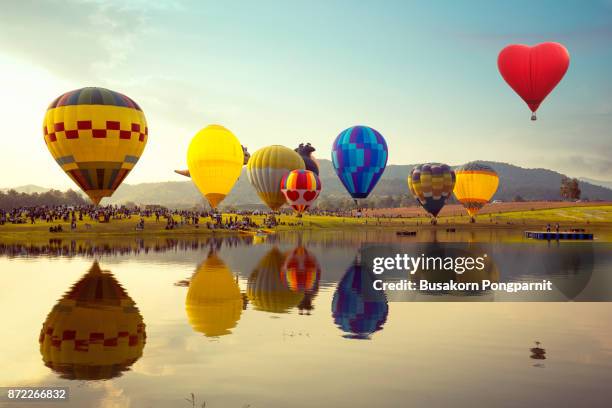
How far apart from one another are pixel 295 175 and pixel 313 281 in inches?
2347

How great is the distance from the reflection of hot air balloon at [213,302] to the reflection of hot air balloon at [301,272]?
2896mm

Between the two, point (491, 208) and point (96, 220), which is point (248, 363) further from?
point (491, 208)

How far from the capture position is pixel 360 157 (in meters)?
84.9

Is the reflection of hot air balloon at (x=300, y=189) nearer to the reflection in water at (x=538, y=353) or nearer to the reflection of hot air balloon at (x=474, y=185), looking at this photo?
the reflection of hot air balloon at (x=474, y=185)

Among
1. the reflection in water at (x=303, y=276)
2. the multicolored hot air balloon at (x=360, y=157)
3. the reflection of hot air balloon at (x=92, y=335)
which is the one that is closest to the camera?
the reflection of hot air balloon at (x=92, y=335)

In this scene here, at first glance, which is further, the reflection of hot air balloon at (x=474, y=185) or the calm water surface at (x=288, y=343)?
the reflection of hot air balloon at (x=474, y=185)

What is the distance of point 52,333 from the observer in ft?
60.6

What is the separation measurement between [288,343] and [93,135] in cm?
4529

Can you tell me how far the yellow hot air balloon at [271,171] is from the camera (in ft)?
311

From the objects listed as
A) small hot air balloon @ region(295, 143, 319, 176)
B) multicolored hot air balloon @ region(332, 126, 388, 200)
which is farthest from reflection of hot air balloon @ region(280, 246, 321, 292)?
small hot air balloon @ region(295, 143, 319, 176)

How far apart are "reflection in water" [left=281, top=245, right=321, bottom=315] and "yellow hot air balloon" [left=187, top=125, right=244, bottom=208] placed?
1470 inches

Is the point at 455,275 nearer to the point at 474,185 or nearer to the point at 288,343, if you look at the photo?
the point at 288,343

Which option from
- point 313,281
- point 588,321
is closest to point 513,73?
point 313,281

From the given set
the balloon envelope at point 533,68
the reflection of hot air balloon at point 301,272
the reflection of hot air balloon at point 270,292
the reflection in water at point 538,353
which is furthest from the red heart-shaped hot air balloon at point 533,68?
the reflection in water at point 538,353
